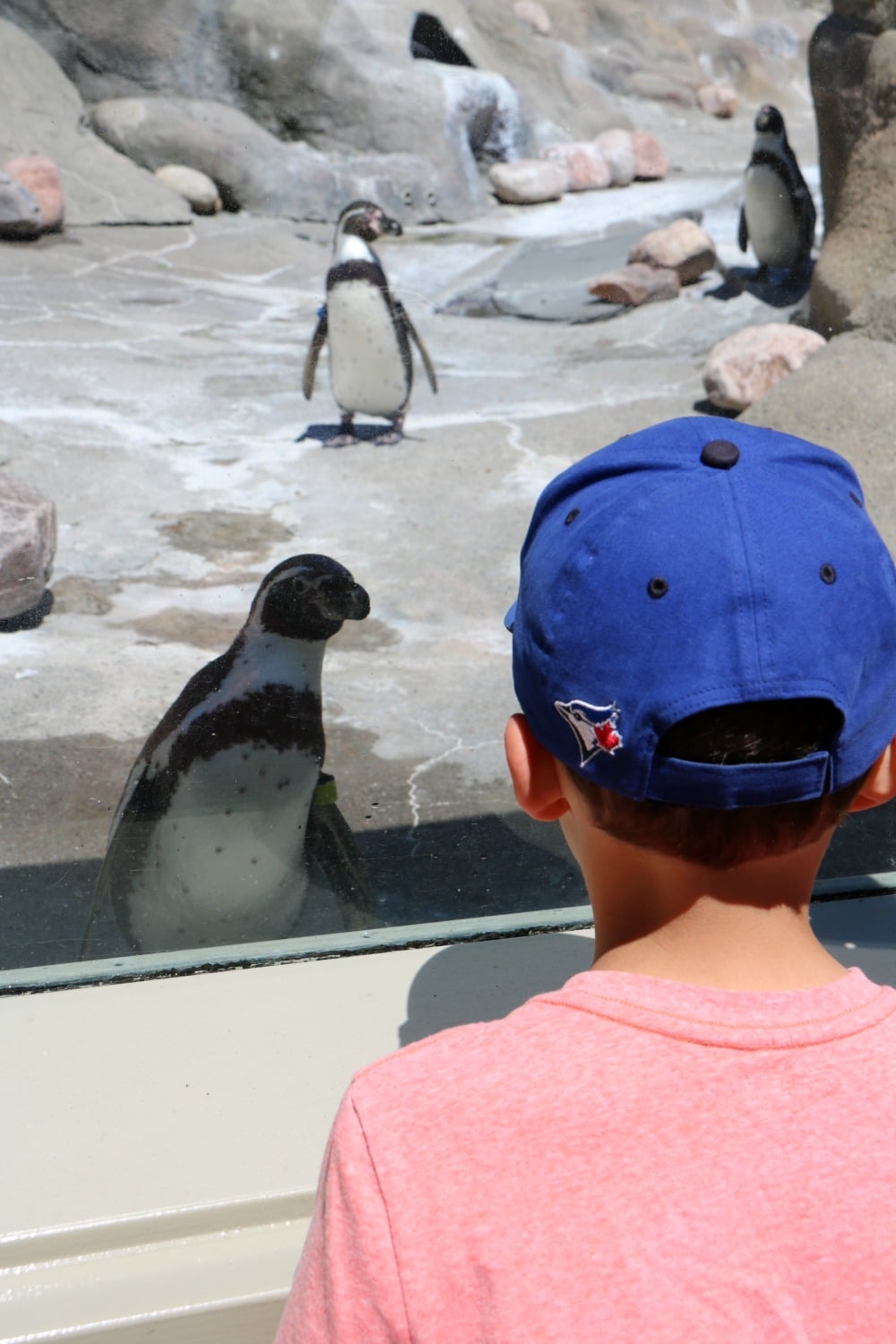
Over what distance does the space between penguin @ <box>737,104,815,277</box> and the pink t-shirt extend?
1.07 metres

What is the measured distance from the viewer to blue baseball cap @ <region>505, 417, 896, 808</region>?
0.42 m

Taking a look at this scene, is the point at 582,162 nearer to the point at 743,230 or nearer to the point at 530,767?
the point at 743,230

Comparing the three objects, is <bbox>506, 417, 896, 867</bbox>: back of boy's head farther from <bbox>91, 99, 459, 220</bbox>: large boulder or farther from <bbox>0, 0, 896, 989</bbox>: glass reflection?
<bbox>91, 99, 459, 220</bbox>: large boulder

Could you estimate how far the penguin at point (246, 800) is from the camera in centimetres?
89

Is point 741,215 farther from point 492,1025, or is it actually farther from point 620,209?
point 492,1025

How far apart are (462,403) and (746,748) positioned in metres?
1.11

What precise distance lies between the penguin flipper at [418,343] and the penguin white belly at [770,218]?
0.43 metres

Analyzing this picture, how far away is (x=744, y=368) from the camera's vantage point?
1.75 metres

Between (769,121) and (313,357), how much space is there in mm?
756

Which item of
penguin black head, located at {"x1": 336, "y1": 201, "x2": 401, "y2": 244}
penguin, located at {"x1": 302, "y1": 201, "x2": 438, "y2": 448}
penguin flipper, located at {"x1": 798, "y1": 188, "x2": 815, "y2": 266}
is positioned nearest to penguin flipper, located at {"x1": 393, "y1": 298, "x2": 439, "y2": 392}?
penguin, located at {"x1": 302, "y1": 201, "x2": 438, "y2": 448}

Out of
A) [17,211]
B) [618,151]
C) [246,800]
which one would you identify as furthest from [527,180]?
[246,800]

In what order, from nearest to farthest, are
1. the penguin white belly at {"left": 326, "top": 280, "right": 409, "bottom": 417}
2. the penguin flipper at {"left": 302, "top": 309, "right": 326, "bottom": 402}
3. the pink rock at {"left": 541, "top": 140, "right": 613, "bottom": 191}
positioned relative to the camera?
the penguin white belly at {"left": 326, "top": 280, "right": 409, "bottom": 417} < the penguin flipper at {"left": 302, "top": 309, "right": 326, "bottom": 402} < the pink rock at {"left": 541, "top": 140, "right": 613, "bottom": 191}

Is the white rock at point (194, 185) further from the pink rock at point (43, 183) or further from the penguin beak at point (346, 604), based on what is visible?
the penguin beak at point (346, 604)

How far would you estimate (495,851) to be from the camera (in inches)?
37.8
